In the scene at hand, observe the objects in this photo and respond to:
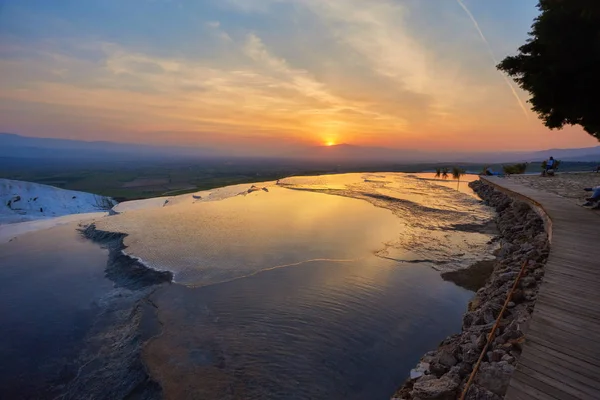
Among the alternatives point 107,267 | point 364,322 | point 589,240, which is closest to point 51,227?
point 107,267

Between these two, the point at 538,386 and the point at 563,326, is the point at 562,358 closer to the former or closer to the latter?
the point at 538,386

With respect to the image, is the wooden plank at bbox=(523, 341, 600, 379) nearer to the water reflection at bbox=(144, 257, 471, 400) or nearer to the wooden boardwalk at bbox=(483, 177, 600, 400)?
the wooden boardwalk at bbox=(483, 177, 600, 400)

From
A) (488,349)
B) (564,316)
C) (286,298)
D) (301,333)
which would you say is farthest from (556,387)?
(286,298)

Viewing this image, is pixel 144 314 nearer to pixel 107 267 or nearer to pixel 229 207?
pixel 107 267

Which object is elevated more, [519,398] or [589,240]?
[589,240]

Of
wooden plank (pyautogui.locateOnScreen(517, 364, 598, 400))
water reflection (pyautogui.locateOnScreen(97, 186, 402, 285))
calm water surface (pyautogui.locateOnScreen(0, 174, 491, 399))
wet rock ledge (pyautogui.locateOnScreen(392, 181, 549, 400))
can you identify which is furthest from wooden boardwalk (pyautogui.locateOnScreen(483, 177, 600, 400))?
water reflection (pyautogui.locateOnScreen(97, 186, 402, 285))

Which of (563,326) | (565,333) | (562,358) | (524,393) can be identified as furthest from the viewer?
(563,326)
